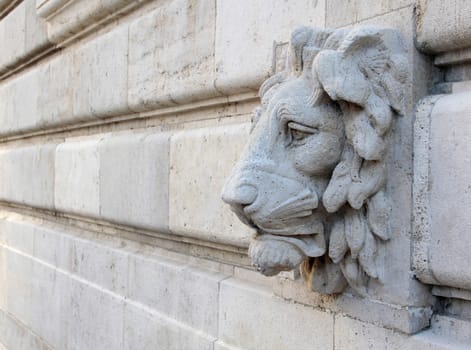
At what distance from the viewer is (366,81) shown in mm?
1695

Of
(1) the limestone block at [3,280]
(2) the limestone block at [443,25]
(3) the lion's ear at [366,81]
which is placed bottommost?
(1) the limestone block at [3,280]

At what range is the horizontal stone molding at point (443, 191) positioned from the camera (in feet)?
5.34

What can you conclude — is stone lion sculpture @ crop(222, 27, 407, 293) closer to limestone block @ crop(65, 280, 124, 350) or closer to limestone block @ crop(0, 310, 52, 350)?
limestone block @ crop(65, 280, 124, 350)

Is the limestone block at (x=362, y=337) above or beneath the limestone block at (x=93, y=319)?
above

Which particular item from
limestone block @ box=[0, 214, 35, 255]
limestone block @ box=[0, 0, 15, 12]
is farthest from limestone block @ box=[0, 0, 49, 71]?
limestone block @ box=[0, 214, 35, 255]

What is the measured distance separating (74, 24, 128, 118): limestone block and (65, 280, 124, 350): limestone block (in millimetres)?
1222

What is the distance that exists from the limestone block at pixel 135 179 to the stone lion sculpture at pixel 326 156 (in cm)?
146

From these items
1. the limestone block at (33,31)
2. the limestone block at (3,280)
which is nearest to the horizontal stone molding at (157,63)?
the limestone block at (33,31)

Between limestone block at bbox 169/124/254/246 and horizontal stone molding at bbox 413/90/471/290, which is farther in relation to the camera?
limestone block at bbox 169/124/254/246

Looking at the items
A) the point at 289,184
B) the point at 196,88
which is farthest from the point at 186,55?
the point at 289,184

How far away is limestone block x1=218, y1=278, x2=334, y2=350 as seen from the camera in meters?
2.17

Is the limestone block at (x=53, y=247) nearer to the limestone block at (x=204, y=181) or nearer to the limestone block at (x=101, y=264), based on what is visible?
the limestone block at (x=101, y=264)

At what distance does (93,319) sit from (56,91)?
6.37 ft

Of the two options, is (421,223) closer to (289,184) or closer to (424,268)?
(424,268)
